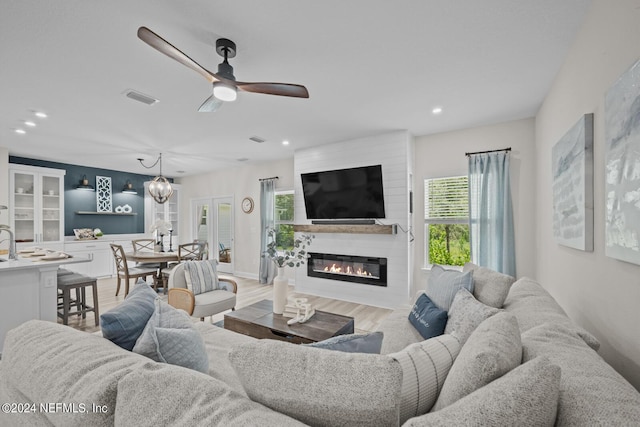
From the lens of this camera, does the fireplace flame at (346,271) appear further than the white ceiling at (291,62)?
Yes

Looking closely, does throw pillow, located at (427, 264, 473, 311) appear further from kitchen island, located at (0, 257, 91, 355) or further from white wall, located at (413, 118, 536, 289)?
kitchen island, located at (0, 257, 91, 355)

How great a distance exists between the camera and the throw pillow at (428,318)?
182cm

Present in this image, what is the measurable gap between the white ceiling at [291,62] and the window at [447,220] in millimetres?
842

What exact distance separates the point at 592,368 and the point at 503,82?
8.65ft

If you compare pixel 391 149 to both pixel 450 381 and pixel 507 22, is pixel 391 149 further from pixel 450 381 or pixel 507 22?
pixel 450 381

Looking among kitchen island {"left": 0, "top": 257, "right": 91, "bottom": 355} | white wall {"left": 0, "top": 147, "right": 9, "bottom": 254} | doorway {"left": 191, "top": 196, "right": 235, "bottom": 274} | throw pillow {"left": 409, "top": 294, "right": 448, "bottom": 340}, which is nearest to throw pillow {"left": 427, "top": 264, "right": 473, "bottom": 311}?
throw pillow {"left": 409, "top": 294, "right": 448, "bottom": 340}

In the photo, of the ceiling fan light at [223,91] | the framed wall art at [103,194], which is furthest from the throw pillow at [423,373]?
the framed wall art at [103,194]

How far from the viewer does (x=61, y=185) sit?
19.3 ft

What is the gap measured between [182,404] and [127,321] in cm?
72

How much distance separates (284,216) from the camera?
19.7 ft

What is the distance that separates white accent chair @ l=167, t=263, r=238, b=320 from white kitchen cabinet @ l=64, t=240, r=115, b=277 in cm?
401

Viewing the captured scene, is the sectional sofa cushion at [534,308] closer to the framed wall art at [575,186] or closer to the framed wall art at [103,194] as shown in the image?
the framed wall art at [575,186]

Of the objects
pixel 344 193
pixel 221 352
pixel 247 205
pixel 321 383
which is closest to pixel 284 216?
pixel 247 205

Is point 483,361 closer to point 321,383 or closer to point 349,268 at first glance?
point 321,383
